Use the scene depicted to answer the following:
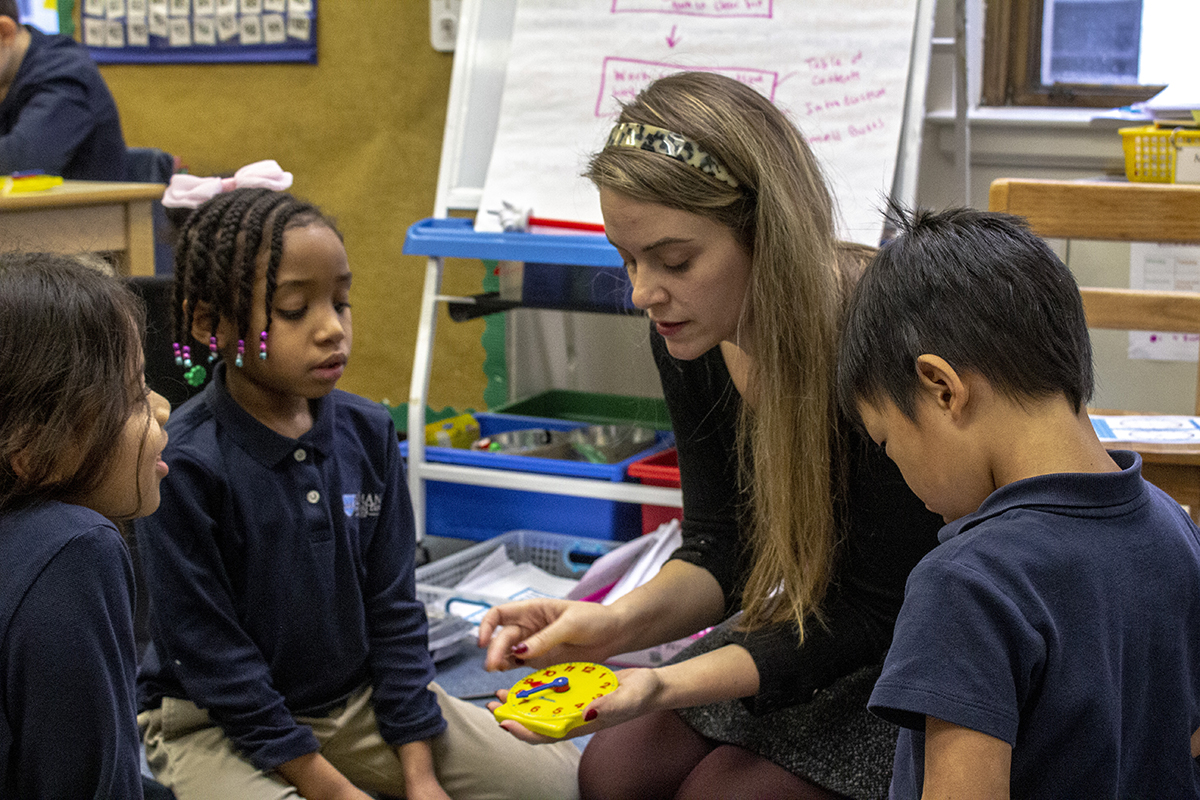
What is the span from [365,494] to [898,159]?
4.28ft

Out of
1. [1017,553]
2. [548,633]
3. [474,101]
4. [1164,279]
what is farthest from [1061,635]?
[474,101]

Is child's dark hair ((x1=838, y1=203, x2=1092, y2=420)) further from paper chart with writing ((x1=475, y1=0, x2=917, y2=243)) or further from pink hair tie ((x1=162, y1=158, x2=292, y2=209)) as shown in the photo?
paper chart with writing ((x1=475, y1=0, x2=917, y2=243))

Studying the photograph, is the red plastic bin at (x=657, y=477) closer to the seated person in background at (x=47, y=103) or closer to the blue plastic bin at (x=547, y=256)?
the blue plastic bin at (x=547, y=256)

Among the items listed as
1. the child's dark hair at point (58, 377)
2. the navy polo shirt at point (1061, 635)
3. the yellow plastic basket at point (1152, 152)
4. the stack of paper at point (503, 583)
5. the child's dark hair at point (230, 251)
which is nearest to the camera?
the navy polo shirt at point (1061, 635)

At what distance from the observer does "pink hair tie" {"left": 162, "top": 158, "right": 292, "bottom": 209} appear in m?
1.35

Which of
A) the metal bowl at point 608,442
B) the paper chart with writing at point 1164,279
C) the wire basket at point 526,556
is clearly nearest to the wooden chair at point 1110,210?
the paper chart with writing at point 1164,279

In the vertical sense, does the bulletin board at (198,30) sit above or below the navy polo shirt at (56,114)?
above

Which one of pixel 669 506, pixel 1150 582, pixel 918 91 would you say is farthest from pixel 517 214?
pixel 1150 582

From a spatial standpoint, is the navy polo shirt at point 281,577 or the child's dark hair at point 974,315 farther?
the navy polo shirt at point 281,577

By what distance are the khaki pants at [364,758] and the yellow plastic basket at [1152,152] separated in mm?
1298

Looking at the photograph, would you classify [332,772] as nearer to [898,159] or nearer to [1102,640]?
[1102,640]

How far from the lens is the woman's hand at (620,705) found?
0.98m

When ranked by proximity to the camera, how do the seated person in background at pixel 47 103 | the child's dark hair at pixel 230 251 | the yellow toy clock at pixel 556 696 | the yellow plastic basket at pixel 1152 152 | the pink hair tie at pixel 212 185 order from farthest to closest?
the seated person in background at pixel 47 103, the yellow plastic basket at pixel 1152 152, the pink hair tie at pixel 212 185, the child's dark hair at pixel 230 251, the yellow toy clock at pixel 556 696

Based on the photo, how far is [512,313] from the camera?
119 inches
